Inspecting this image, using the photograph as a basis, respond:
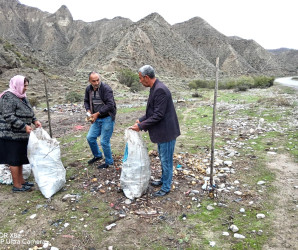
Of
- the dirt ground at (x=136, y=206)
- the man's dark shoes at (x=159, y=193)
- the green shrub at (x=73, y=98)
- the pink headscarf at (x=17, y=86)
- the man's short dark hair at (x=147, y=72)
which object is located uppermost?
the man's short dark hair at (x=147, y=72)

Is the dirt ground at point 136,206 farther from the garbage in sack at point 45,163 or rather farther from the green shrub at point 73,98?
the green shrub at point 73,98

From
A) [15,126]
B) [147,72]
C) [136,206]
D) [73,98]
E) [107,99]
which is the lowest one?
[136,206]

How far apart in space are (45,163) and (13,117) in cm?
77

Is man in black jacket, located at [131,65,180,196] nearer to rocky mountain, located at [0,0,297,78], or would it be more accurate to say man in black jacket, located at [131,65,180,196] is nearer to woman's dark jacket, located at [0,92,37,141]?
woman's dark jacket, located at [0,92,37,141]

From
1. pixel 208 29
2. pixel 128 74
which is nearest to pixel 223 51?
pixel 208 29

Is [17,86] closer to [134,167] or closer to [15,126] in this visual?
[15,126]

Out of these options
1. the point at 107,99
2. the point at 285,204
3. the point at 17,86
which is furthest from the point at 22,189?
the point at 285,204

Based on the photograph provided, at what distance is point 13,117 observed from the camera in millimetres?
3236

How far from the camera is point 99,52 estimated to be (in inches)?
1563

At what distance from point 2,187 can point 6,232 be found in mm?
1299

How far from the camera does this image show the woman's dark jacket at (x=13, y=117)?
10.6ft

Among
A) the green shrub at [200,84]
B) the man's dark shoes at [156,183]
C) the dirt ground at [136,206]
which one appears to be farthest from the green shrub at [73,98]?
the green shrub at [200,84]

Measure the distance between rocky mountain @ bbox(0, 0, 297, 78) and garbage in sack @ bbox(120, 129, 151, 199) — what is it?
30105 mm

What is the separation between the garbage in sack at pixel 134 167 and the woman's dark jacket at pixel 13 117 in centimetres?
152
